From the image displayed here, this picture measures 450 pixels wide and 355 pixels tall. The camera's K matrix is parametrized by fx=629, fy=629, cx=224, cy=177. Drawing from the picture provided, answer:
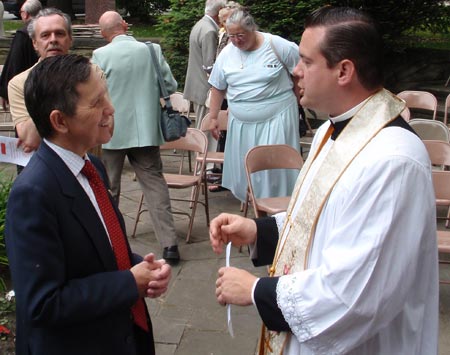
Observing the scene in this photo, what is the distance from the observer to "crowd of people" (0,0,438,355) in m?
1.53

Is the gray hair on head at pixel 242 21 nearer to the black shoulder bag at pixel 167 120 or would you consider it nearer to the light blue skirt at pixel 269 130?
the light blue skirt at pixel 269 130

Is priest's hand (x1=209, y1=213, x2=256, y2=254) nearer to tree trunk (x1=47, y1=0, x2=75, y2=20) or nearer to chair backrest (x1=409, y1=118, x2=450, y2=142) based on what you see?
chair backrest (x1=409, y1=118, x2=450, y2=142)

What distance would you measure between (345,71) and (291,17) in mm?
7719

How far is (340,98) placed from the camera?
1.72 m

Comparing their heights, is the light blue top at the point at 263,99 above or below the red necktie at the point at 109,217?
below

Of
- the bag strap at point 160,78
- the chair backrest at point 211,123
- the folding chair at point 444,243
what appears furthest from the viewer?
the chair backrest at point 211,123

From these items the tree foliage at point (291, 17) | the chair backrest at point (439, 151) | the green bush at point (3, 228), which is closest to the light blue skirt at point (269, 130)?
the chair backrest at point (439, 151)

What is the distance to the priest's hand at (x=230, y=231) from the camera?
201 centimetres

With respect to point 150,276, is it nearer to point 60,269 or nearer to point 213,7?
point 60,269

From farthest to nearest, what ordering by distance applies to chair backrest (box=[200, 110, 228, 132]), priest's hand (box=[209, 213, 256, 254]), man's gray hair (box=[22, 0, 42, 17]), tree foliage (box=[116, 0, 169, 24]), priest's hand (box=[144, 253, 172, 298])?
1. tree foliage (box=[116, 0, 169, 24])
2. man's gray hair (box=[22, 0, 42, 17])
3. chair backrest (box=[200, 110, 228, 132])
4. priest's hand (box=[209, 213, 256, 254])
5. priest's hand (box=[144, 253, 172, 298])

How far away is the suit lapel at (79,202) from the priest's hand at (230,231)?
36 centimetres

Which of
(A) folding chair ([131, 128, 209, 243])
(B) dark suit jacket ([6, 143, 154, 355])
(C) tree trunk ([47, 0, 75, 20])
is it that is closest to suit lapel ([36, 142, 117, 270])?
(B) dark suit jacket ([6, 143, 154, 355])

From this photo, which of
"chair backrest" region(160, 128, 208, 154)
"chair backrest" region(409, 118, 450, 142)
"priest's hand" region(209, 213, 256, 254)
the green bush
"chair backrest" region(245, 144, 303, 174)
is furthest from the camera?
"chair backrest" region(409, 118, 450, 142)

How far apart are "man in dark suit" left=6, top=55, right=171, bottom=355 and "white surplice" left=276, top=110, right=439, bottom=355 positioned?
0.50 m
